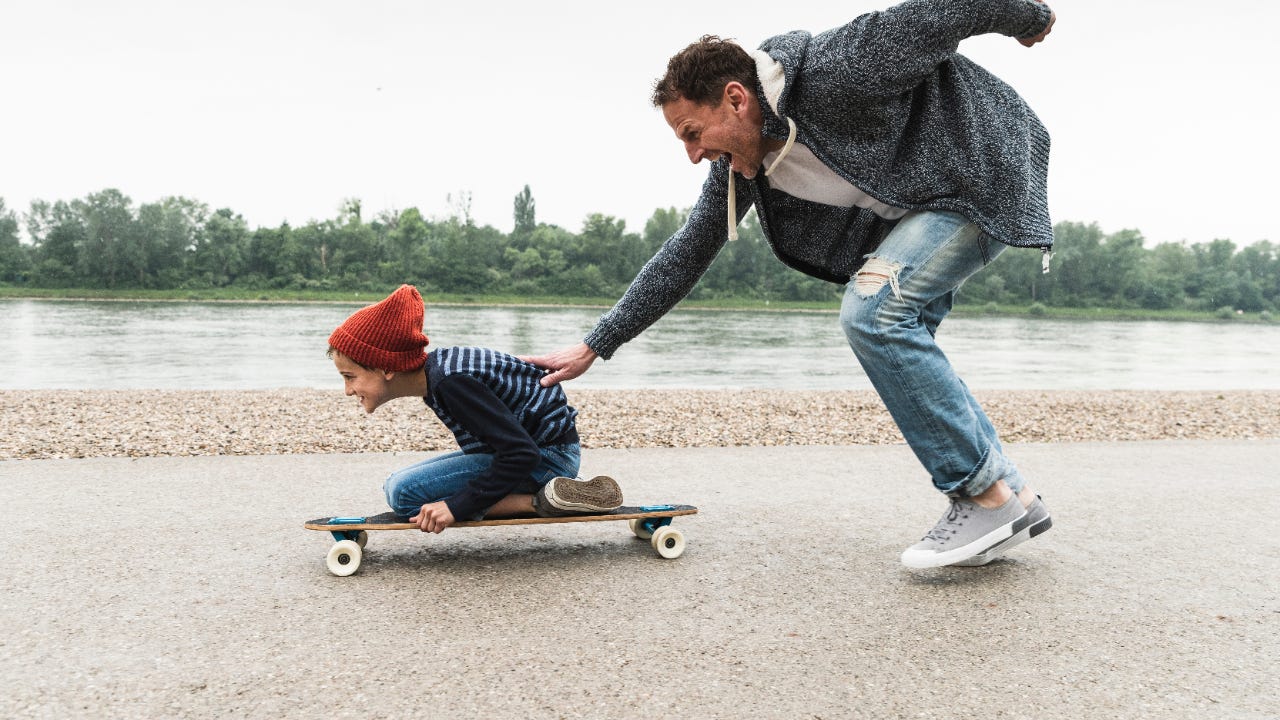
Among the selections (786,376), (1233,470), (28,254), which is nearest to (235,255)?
(28,254)

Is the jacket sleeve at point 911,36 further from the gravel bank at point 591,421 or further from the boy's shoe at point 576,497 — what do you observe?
the gravel bank at point 591,421

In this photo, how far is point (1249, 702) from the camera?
2012 mm

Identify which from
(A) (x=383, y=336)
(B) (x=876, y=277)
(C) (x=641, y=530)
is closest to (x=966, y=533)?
(B) (x=876, y=277)

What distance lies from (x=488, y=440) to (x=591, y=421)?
419 cm

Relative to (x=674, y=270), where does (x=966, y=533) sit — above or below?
below

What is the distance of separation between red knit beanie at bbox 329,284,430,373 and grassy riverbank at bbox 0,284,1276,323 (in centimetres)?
6362

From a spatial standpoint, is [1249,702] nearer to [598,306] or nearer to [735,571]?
[735,571]

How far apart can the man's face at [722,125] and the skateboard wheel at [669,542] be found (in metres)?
1.19

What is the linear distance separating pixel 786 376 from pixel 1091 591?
1257 cm

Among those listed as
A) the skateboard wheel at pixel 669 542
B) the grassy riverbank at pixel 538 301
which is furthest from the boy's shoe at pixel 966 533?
the grassy riverbank at pixel 538 301

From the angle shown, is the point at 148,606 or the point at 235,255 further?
the point at 235,255

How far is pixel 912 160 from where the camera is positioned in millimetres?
2809

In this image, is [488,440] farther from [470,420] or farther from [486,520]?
[486,520]

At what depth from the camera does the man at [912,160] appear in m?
2.64
